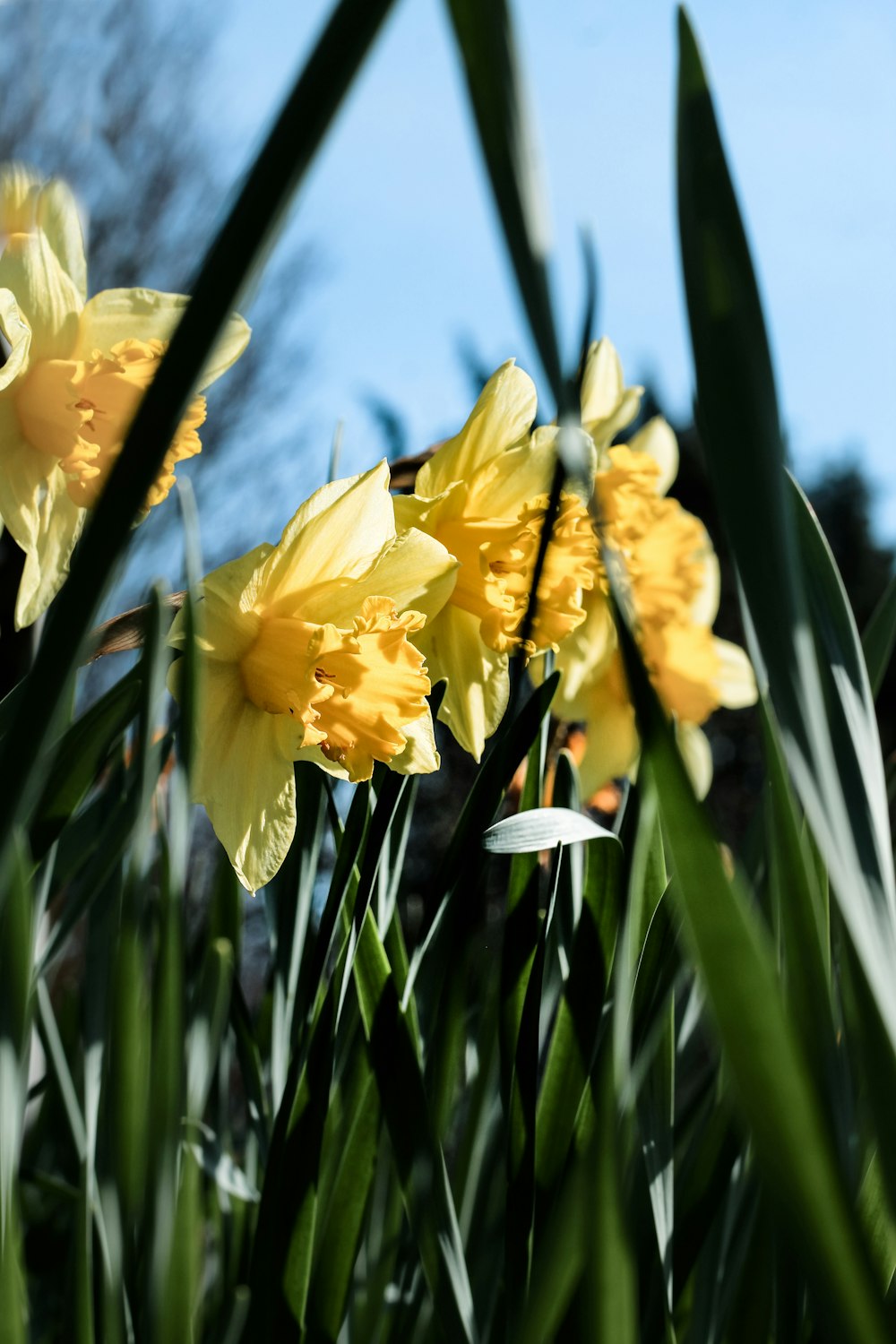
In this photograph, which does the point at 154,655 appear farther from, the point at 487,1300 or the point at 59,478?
the point at 487,1300

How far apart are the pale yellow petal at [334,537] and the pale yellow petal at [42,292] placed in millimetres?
159

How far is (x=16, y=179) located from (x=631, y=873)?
0.50m

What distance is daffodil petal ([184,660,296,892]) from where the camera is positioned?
0.48 metres

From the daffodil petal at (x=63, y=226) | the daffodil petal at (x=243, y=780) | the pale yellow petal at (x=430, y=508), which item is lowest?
the daffodil petal at (x=243, y=780)

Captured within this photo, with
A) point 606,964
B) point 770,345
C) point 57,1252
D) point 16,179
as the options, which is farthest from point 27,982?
point 57,1252

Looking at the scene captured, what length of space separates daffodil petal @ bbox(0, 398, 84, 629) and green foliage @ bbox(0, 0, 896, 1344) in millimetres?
75

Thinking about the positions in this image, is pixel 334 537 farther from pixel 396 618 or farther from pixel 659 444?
pixel 659 444

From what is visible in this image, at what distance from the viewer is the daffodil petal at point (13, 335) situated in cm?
47

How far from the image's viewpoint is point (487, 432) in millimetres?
535

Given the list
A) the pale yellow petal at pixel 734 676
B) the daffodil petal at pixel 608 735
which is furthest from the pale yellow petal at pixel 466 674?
the pale yellow petal at pixel 734 676

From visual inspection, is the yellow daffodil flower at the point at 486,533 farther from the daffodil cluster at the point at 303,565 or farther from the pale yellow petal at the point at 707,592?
the pale yellow petal at the point at 707,592

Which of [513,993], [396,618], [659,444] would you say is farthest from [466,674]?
[659,444]

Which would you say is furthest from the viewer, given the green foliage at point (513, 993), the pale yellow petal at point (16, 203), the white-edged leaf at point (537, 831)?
the pale yellow petal at point (16, 203)

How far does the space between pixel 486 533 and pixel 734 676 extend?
0.33 metres
